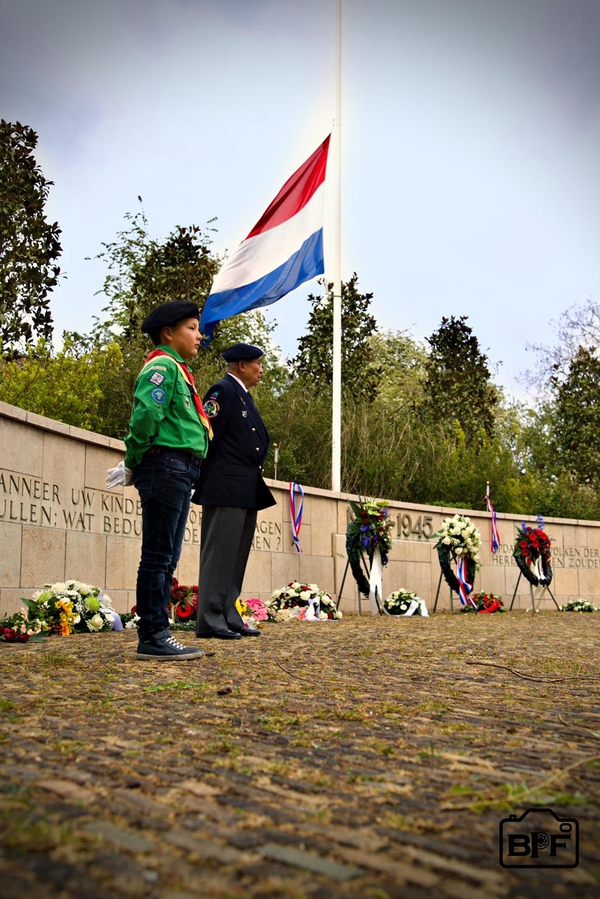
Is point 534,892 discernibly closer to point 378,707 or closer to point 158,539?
point 378,707

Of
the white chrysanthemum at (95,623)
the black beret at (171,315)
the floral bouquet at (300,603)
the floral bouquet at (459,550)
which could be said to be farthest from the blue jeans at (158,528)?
the floral bouquet at (459,550)

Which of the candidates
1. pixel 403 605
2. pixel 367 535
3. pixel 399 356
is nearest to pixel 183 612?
pixel 367 535

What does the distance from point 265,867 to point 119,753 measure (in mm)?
984

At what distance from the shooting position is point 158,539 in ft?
15.4

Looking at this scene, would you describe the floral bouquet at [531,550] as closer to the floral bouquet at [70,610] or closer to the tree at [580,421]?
the floral bouquet at [70,610]

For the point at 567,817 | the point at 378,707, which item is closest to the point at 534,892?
the point at 567,817

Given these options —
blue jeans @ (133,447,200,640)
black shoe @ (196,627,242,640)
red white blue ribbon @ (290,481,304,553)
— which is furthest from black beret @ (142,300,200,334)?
red white blue ribbon @ (290,481,304,553)

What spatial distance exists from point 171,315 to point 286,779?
3.29 m

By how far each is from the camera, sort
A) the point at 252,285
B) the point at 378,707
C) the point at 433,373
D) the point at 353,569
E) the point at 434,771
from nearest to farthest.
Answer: the point at 434,771 < the point at 378,707 < the point at 252,285 < the point at 353,569 < the point at 433,373

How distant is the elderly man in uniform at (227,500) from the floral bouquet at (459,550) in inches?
289

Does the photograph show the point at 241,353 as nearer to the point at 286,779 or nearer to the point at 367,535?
the point at 286,779

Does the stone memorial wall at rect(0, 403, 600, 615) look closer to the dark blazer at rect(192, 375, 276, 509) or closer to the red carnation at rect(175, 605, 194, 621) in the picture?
the red carnation at rect(175, 605, 194, 621)

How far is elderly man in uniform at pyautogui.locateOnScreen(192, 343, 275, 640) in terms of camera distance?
612cm

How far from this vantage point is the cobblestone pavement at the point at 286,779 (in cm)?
154
